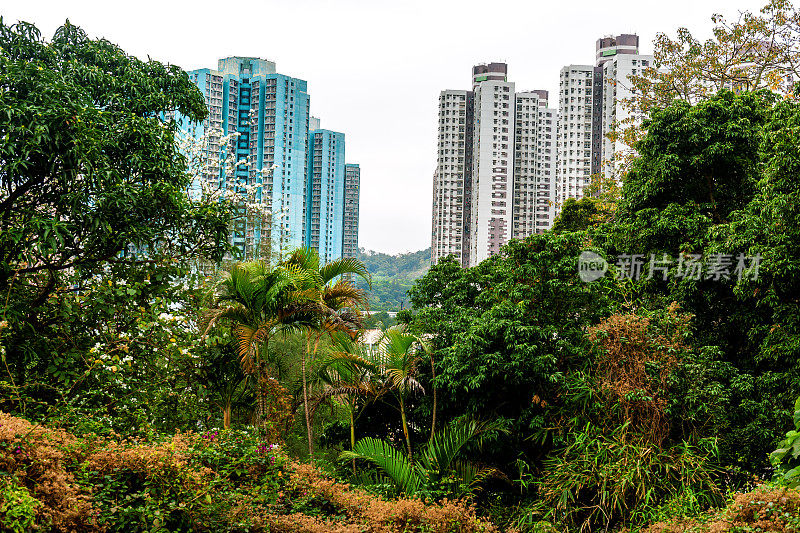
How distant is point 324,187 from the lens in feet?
70.8

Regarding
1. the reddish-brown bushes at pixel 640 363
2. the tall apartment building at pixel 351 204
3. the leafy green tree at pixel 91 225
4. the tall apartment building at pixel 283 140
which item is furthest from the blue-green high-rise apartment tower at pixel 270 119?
the reddish-brown bushes at pixel 640 363

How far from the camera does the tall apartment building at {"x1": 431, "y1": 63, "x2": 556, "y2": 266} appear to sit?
28391 millimetres

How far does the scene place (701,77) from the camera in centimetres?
1062

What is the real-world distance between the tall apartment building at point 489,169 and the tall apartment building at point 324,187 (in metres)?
7.36

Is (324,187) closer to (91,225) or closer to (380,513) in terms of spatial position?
(91,225)

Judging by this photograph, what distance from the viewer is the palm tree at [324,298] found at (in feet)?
18.2

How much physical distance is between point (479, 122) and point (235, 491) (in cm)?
2716

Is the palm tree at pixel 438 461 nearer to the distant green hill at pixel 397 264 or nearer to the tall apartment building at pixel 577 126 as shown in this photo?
the tall apartment building at pixel 577 126

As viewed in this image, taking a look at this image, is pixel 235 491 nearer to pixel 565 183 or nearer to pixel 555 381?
pixel 555 381

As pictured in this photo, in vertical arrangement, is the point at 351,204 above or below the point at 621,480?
above

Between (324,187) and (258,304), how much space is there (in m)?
16.5

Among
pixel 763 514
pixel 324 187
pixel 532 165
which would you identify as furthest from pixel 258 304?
pixel 532 165

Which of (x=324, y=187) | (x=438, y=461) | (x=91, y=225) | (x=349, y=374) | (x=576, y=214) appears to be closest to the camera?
(x=91, y=225)

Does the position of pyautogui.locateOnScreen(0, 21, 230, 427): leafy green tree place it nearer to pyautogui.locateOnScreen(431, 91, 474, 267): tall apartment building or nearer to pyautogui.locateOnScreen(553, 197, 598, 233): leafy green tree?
pyautogui.locateOnScreen(553, 197, 598, 233): leafy green tree
